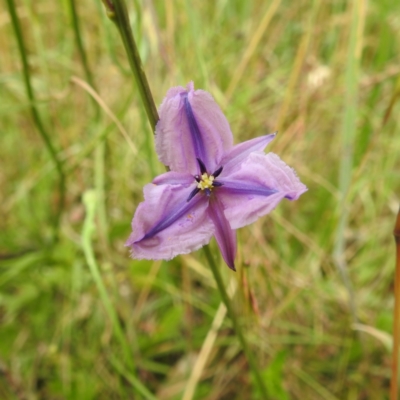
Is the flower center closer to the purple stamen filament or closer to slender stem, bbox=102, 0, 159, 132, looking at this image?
the purple stamen filament

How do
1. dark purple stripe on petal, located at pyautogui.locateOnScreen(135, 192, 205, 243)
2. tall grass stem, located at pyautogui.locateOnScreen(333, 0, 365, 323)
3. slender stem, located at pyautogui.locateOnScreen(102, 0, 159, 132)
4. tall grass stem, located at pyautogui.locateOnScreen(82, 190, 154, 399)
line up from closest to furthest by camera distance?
slender stem, located at pyautogui.locateOnScreen(102, 0, 159, 132) → dark purple stripe on petal, located at pyautogui.locateOnScreen(135, 192, 205, 243) → tall grass stem, located at pyautogui.locateOnScreen(82, 190, 154, 399) → tall grass stem, located at pyautogui.locateOnScreen(333, 0, 365, 323)

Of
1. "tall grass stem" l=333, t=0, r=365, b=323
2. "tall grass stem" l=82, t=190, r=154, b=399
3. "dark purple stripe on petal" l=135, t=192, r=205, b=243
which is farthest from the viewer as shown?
"tall grass stem" l=333, t=0, r=365, b=323

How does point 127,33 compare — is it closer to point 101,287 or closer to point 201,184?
point 201,184

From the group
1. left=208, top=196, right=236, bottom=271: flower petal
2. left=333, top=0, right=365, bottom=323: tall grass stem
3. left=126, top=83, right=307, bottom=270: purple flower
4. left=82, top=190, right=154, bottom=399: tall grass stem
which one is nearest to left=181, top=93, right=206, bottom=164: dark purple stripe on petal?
left=126, top=83, right=307, bottom=270: purple flower

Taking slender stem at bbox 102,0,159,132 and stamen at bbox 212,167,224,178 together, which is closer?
slender stem at bbox 102,0,159,132

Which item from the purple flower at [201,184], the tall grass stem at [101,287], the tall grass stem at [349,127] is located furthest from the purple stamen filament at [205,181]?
the tall grass stem at [349,127]

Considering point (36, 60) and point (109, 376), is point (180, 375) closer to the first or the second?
point (109, 376)
